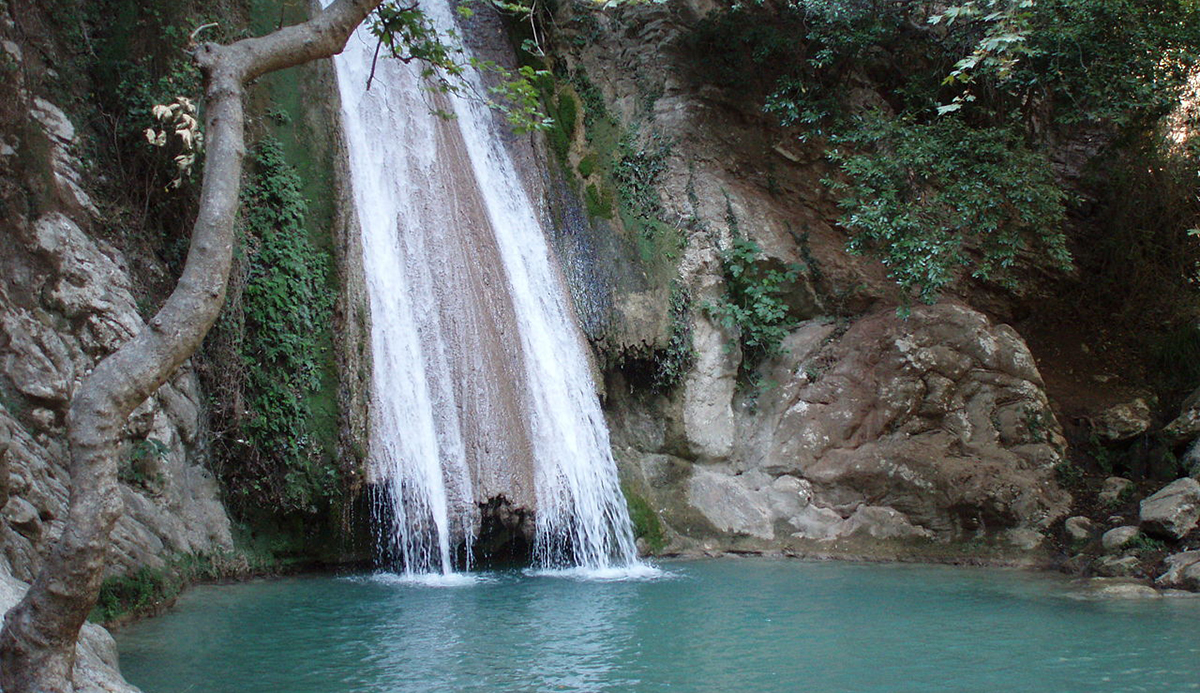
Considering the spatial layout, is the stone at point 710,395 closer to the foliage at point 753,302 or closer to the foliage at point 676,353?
the foliage at point 676,353

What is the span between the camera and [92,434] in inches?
140

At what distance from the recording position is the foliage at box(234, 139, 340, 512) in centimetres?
859

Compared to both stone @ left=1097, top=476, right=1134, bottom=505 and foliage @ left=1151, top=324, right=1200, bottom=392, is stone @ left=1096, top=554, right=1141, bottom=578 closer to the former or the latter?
stone @ left=1097, top=476, right=1134, bottom=505

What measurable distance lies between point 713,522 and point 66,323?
718 cm

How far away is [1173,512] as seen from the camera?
9336 mm

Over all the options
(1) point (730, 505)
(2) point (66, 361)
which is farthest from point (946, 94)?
(2) point (66, 361)

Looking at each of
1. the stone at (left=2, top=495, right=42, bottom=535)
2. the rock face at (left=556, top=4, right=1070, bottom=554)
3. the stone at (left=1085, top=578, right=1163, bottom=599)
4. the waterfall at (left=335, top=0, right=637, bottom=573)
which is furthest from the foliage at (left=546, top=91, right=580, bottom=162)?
the stone at (left=2, top=495, right=42, bottom=535)

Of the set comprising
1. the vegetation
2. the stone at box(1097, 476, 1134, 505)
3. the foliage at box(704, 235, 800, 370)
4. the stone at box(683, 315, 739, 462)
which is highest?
the vegetation

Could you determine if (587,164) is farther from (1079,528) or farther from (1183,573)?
(1183,573)

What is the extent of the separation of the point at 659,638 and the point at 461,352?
4750 millimetres

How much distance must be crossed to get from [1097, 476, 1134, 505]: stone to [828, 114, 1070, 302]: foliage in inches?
109

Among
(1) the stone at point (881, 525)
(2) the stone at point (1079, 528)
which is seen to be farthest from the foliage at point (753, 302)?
(2) the stone at point (1079, 528)

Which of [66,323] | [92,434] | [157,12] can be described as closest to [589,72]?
[157,12]

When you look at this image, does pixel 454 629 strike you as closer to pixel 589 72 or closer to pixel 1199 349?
pixel 589 72
